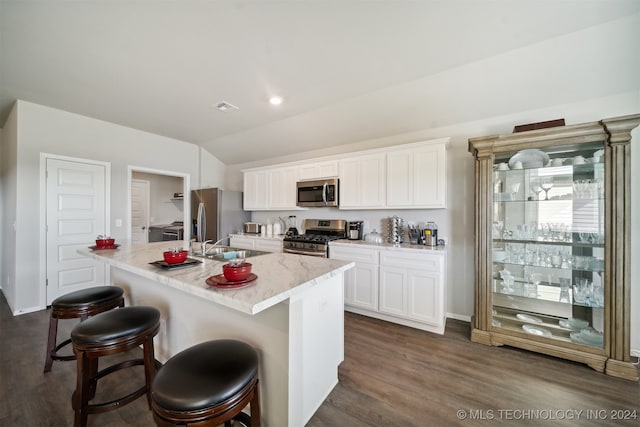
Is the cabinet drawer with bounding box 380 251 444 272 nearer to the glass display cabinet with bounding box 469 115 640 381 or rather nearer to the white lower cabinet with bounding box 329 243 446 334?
the white lower cabinet with bounding box 329 243 446 334

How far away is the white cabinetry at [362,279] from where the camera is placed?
312 centimetres

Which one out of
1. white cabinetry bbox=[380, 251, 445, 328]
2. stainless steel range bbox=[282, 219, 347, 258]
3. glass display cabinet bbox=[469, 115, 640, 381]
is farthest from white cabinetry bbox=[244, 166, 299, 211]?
glass display cabinet bbox=[469, 115, 640, 381]

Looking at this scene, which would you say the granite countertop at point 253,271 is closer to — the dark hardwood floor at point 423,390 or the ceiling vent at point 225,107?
the dark hardwood floor at point 423,390

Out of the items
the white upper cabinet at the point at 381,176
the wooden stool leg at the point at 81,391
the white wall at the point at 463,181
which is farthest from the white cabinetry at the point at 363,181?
the wooden stool leg at the point at 81,391

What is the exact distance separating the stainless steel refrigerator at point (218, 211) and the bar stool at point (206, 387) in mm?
3630

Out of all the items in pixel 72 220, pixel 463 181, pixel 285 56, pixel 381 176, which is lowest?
pixel 72 220

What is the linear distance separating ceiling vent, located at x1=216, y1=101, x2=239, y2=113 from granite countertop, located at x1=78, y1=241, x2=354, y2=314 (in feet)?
7.16

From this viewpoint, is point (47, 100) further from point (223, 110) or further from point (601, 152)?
point (601, 152)

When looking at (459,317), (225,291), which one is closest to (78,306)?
(225,291)

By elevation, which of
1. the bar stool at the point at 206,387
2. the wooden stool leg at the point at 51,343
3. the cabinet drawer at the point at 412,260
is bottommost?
the wooden stool leg at the point at 51,343

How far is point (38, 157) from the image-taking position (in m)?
3.31

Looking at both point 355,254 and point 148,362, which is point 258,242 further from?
point 148,362

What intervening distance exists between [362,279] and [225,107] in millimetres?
3119

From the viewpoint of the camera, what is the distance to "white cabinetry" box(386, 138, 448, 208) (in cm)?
297
